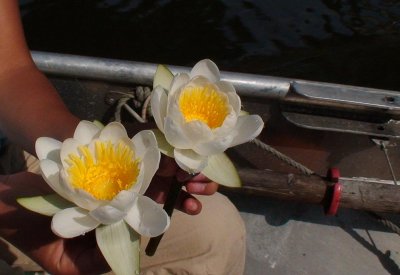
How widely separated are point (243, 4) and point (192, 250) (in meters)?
3.32

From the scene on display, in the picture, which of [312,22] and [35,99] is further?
[312,22]

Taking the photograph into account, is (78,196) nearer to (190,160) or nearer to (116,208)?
(116,208)

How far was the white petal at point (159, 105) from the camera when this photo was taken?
3.30 feet

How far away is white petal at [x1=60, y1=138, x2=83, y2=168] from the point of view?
38.6 inches

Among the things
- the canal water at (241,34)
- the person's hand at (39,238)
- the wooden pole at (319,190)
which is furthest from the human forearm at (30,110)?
the canal water at (241,34)

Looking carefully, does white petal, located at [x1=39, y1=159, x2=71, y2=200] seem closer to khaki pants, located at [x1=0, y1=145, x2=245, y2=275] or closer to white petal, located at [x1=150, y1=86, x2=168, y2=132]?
white petal, located at [x1=150, y1=86, x2=168, y2=132]

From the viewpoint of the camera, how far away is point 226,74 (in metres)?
2.01

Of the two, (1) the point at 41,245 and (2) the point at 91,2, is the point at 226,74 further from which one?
(2) the point at 91,2

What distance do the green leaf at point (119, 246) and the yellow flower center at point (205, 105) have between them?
0.97ft

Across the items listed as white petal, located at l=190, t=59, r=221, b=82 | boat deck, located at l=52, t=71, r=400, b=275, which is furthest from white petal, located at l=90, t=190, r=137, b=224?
boat deck, located at l=52, t=71, r=400, b=275

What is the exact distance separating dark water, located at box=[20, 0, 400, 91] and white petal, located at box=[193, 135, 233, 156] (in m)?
2.79

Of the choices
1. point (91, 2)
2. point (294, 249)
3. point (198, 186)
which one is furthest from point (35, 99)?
point (91, 2)

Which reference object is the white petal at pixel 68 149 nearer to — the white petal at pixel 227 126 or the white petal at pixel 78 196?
the white petal at pixel 78 196

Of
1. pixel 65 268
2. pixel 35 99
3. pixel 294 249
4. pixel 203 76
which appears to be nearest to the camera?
pixel 203 76
